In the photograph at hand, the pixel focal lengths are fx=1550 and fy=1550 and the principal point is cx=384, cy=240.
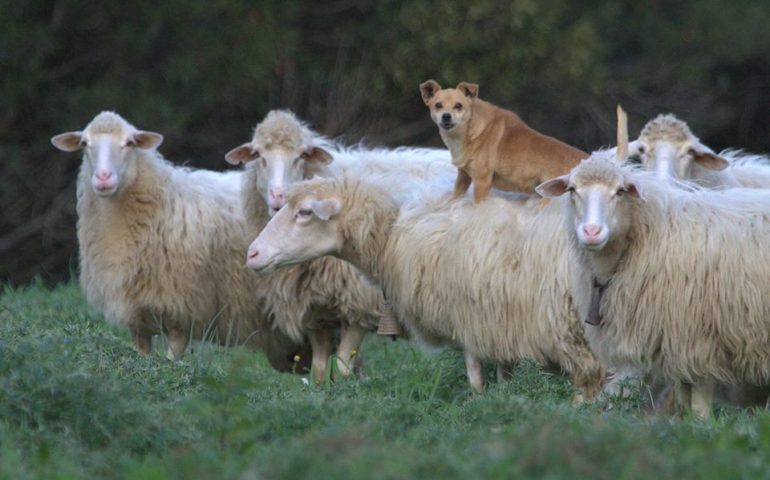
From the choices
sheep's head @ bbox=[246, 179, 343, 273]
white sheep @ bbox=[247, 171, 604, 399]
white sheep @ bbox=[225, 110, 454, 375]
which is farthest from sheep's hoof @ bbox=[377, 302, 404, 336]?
sheep's head @ bbox=[246, 179, 343, 273]

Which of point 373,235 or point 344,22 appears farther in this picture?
point 344,22

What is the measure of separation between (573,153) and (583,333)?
1020 millimetres

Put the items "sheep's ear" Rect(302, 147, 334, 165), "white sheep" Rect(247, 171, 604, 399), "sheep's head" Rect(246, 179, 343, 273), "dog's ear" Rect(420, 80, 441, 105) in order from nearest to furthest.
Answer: "white sheep" Rect(247, 171, 604, 399) < "sheep's head" Rect(246, 179, 343, 273) < "dog's ear" Rect(420, 80, 441, 105) < "sheep's ear" Rect(302, 147, 334, 165)

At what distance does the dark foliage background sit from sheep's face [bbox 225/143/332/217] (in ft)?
21.3

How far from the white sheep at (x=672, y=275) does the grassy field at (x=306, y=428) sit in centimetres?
31

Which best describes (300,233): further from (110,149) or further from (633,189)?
(633,189)

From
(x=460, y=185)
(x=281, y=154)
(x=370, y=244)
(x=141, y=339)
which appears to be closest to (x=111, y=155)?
(x=281, y=154)

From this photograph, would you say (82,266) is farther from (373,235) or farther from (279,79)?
(279,79)

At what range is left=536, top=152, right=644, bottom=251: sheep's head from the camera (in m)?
7.32

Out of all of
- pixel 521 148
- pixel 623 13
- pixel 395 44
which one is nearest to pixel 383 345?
pixel 521 148

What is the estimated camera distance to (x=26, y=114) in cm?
1689

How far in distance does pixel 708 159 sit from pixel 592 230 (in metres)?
2.32

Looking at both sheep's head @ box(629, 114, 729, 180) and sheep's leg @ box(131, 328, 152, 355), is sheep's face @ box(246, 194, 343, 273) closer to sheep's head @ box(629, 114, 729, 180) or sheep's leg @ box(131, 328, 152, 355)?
sheep's leg @ box(131, 328, 152, 355)

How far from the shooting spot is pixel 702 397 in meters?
7.42
